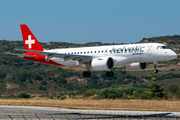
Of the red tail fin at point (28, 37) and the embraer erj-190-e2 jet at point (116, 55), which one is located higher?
the red tail fin at point (28, 37)

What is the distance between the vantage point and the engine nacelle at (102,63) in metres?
46.6

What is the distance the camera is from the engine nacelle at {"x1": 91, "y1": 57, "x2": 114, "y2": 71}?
46603 mm

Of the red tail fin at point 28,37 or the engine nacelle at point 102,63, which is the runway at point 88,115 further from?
the red tail fin at point 28,37

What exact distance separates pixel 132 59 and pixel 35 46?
69.2ft

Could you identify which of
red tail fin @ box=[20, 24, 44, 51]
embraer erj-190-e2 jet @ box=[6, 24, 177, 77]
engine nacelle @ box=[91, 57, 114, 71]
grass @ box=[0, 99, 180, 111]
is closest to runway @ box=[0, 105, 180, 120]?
embraer erj-190-e2 jet @ box=[6, 24, 177, 77]

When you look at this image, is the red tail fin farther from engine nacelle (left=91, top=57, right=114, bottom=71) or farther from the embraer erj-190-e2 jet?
engine nacelle (left=91, top=57, right=114, bottom=71)

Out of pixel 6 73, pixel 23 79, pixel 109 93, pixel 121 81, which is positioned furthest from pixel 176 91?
pixel 6 73

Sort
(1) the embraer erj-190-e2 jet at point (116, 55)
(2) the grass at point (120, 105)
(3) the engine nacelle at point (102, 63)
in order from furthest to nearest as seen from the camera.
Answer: (2) the grass at point (120, 105) < (3) the engine nacelle at point (102, 63) < (1) the embraer erj-190-e2 jet at point (116, 55)

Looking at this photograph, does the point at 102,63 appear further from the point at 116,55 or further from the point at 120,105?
the point at 120,105

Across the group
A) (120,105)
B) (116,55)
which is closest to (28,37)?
(116,55)

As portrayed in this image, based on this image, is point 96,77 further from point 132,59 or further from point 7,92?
point 132,59

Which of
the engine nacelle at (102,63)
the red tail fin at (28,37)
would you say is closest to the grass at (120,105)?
the red tail fin at (28,37)

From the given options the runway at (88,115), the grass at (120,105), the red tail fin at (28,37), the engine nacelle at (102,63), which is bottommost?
the grass at (120,105)

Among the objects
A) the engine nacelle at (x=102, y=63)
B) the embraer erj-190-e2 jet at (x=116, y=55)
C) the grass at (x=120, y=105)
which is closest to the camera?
the embraer erj-190-e2 jet at (x=116, y=55)
